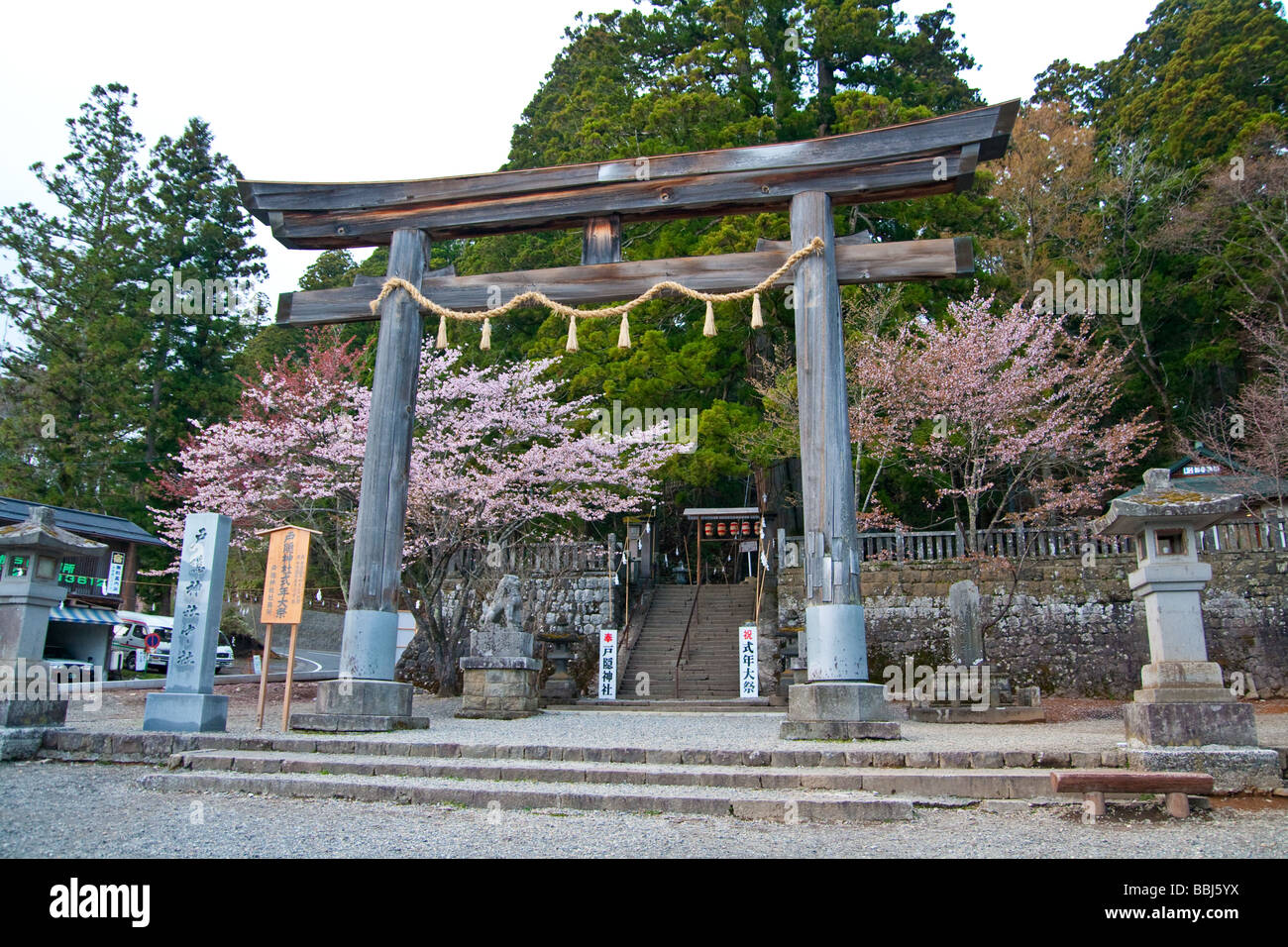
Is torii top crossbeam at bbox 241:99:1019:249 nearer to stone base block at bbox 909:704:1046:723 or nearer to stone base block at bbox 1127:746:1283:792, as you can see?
stone base block at bbox 1127:746:1283:792

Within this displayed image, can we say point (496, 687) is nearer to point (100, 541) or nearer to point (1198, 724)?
point (1198, 724)

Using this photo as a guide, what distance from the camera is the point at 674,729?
9.21 m

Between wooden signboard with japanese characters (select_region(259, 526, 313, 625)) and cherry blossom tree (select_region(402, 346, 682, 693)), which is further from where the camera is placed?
cherry blossom tree (select_region(402, 346, 682, 693))

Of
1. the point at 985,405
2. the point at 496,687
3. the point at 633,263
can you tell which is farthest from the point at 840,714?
the point at 985,405

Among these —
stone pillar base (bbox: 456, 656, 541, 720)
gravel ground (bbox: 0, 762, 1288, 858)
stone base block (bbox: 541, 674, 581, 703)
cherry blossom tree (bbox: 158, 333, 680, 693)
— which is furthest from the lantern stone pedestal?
cherry blossom tree (bbox: 158, 333, 680, 693)

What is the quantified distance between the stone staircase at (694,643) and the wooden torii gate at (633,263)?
7518 mm

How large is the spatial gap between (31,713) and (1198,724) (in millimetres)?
9517

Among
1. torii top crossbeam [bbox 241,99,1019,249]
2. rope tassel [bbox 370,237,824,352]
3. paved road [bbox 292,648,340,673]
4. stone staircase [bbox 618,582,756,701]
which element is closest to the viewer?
torii top crossbeam [bbox 241,99,1019,249]

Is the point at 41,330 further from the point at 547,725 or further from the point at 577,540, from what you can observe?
the point at 547,725

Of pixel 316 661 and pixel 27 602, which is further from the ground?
pixel 27 602

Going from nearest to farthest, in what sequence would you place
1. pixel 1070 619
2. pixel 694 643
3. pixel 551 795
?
1. pixel 551 795
2. pixel 1070 619
3. pixel 694 643

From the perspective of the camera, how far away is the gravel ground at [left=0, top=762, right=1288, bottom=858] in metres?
4.05

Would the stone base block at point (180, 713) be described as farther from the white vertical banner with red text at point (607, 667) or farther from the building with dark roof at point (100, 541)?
the building with dark roof at point (100, 541)

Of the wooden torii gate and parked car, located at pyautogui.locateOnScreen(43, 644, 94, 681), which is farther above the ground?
the wooden torii gate
